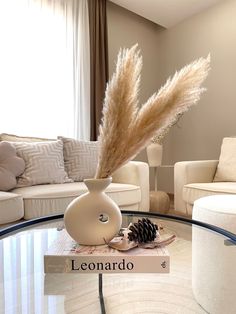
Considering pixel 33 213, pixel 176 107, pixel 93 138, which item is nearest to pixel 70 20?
pixel 93 138

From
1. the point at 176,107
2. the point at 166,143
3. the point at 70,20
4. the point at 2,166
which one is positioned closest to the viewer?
the point at 176,107

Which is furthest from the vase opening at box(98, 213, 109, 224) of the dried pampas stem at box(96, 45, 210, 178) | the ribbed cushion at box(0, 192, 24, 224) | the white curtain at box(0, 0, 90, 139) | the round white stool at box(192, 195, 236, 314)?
the white curtain at box(0, 0, 90, 139)

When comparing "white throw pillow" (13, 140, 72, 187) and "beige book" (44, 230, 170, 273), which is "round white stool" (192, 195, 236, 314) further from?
"white throw pillow" (13, 140, 72, 187)

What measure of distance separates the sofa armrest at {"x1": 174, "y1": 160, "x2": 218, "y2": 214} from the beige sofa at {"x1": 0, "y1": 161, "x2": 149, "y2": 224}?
0.27m

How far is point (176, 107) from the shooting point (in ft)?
2.25

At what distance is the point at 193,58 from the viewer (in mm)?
3562

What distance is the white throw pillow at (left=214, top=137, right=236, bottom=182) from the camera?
2.45 meters

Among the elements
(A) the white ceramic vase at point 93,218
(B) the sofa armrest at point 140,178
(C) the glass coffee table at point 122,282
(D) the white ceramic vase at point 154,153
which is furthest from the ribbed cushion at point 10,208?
(D) the white ceramic vase at point 154,153

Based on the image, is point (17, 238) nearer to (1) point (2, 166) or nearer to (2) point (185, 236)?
(2) point (185, 236)

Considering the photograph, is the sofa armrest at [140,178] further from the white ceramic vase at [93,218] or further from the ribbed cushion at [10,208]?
the white ceramic vase at [93,218]

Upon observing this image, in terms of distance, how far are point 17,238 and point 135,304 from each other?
1.66ft

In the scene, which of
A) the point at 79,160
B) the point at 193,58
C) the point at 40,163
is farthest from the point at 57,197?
the point at 193,58

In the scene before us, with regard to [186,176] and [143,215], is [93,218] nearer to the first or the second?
[143,215]

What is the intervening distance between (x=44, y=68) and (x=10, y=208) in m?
1.74
